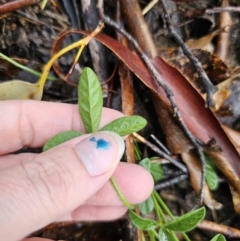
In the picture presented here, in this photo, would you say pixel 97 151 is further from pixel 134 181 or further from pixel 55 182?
pixel 134 181

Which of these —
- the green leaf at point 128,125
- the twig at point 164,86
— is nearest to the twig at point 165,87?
the twig at point 164,86


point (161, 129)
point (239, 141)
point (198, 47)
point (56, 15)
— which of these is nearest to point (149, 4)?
point (198, 47)

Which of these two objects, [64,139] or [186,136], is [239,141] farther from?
[64,139]

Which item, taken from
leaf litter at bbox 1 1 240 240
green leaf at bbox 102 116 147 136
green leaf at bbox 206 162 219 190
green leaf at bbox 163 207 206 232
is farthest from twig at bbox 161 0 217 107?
green leaf at bbox 163 207 206 232

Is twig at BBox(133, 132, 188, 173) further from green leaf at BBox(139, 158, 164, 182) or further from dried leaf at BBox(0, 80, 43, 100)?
dried leaf at BBox(0, 80, 43, 100)

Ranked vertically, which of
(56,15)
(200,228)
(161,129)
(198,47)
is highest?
(56,15)

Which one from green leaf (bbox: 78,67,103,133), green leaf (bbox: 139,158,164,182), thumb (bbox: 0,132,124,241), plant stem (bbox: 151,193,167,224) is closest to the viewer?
thumb (bbox: 0,132,124,241)

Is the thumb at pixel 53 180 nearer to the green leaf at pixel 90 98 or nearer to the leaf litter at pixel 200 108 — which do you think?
the green leaf at pixel 90 98
